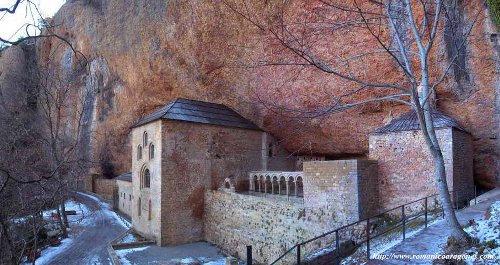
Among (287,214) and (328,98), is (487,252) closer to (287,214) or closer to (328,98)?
(287,214)

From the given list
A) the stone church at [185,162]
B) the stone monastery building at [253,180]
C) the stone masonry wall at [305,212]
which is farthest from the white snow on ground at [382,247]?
the stone church at [185,162]

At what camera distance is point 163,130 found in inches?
664

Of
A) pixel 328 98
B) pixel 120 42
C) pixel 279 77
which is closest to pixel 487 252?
pixel 328 98

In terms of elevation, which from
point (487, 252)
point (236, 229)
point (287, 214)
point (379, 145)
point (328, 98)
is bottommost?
point (236, 229)

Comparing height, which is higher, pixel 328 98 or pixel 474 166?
pixel 328 98

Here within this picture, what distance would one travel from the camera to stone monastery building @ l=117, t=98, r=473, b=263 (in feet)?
37.0

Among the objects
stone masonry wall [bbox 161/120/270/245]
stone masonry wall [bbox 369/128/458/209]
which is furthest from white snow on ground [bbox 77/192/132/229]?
stone masonry wall [bbox 369/128/458/209]

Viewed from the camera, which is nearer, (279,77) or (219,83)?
(279,77)

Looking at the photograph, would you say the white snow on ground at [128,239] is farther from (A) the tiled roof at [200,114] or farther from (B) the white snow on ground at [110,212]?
(A) the tiled roof at [200,114]

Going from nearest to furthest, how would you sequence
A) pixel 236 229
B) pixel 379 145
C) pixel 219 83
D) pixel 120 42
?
pixel 379 145 → pixel 236 229 → pixel 219 83 → pixel 120 42

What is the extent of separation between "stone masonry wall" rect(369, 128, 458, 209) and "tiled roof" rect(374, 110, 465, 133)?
15 centimetres

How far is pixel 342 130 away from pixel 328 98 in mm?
1968

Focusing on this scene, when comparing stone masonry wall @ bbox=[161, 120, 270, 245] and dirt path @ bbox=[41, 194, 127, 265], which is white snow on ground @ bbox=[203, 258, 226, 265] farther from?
dirt path @ bbox=[41, 194, 127, 265]

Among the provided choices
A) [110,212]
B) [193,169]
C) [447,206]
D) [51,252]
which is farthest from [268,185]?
[110,212]
